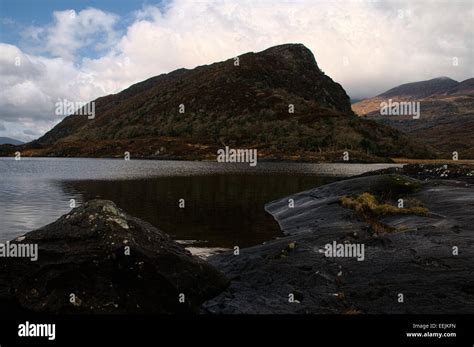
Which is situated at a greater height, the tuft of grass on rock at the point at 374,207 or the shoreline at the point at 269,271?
the tuft of grass on rock at the point at 374,207

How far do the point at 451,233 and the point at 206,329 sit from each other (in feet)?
43.8

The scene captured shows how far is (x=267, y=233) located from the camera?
Answer: 28078 mm

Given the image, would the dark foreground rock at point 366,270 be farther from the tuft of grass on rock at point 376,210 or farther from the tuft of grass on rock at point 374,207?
the tuft of grass on rock at point 374,207

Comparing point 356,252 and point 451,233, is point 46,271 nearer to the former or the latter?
point 356,252

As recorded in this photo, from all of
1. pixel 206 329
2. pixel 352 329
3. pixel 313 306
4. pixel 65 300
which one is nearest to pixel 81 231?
pixel 65 300

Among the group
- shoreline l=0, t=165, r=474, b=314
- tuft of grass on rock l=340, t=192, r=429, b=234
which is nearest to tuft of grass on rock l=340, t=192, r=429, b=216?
tuft of grass on rock l=340, t=192, r=429, b=234

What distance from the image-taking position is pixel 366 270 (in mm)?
15992

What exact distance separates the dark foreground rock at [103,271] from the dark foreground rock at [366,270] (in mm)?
1229

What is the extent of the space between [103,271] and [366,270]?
9159 millimetres

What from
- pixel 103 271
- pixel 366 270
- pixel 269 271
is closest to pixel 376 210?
pixel 366 270

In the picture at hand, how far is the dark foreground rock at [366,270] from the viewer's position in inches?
514

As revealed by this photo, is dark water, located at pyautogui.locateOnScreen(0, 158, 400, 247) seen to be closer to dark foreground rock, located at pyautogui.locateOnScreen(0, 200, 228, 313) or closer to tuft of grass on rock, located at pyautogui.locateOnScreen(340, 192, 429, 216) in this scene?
tuft of grass on rock, located at pyautogui.locateOnScreen(340, 192, 429, 216)

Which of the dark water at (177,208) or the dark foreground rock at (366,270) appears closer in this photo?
the dark foreground rock at (366,270)

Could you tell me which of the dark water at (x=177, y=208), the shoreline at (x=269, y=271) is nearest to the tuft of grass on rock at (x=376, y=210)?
the shoreline at (x=269, y=271)
